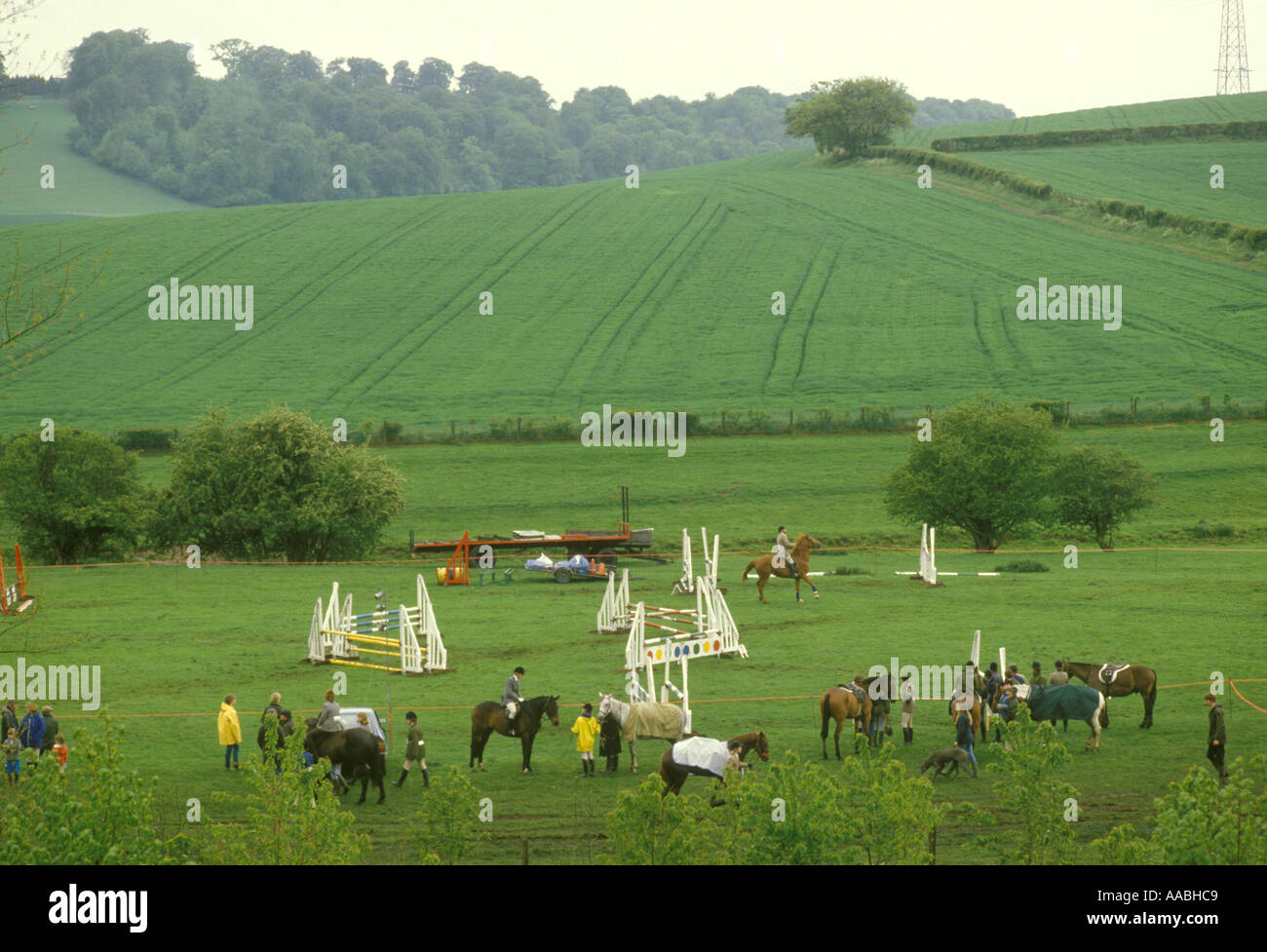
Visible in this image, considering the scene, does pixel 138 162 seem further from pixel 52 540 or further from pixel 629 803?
pixel 629 803

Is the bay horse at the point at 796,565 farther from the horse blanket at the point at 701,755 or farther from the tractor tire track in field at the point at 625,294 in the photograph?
the tractor tire track in field at the point at 625,294

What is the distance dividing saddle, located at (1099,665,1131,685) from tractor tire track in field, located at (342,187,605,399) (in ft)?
190

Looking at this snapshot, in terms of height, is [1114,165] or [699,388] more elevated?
[1114,165]

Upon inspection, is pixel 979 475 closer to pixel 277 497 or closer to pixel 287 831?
pixel 277 497

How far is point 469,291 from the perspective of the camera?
A: 309 feet

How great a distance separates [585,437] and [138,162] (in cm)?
10166

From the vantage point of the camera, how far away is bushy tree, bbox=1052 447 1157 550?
4972 centimetres

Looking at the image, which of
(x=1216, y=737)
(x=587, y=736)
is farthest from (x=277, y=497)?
(x=1216, y=737)

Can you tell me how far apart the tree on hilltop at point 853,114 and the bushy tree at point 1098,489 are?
8045 cm

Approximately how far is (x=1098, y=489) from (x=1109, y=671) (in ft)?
89.8

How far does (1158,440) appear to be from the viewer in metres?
63.2
